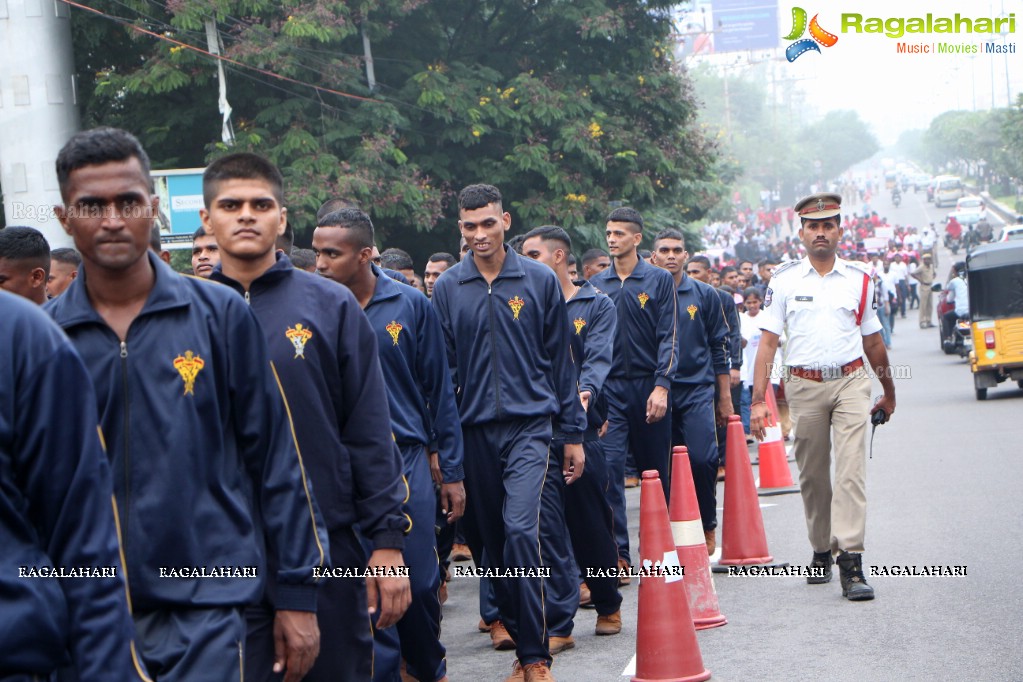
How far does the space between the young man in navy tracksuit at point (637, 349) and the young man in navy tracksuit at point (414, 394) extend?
363 cm

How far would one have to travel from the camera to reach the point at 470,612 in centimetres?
939

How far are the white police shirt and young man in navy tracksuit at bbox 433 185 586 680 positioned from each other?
191 cm

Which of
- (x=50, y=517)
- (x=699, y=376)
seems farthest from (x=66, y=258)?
(x=50, y=517)

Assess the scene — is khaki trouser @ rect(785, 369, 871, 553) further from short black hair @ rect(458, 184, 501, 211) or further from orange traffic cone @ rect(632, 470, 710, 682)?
short black hair @ rect(458, 184, 501, 211)

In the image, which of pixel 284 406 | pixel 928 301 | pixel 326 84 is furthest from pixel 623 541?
pixel 928 301

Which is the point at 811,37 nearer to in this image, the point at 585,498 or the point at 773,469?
the point at 773,469

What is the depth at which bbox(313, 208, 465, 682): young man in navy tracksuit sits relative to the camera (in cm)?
625

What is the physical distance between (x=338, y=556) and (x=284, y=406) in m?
0.80

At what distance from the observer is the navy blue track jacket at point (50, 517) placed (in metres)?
3.00

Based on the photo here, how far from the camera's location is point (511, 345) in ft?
24.4

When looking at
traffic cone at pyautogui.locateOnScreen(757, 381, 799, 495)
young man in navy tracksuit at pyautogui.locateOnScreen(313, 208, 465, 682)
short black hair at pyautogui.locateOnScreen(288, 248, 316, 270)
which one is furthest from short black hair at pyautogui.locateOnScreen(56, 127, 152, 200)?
traffic cone at pyautogui.locateOnScreen(757, 381, 799, 495)

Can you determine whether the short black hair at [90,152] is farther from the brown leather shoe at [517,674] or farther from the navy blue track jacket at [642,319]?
the navy blue track jacket at [642,319]

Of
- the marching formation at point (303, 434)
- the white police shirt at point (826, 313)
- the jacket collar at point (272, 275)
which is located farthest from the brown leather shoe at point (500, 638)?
the jacket collar at point (272, 275)

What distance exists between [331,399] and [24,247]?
244cm
